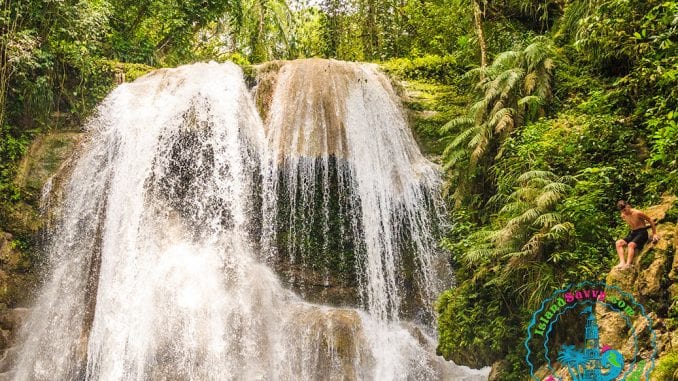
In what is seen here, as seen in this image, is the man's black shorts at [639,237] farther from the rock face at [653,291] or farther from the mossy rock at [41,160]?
the mossy rock at [41,160]

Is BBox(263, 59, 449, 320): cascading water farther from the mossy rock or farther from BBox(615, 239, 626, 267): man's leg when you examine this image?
BBox(615, 239, 626, 267): man's leg

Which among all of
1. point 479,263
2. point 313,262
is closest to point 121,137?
point 313,262

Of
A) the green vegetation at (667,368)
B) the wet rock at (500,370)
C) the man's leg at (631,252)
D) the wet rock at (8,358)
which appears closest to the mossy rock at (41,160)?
the wet rock at (8,358)

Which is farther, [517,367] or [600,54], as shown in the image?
[600,54]

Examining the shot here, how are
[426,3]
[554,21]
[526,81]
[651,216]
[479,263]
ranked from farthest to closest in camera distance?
[426,3] < [554,21] < [526,81] < [479,263] < [651,216]

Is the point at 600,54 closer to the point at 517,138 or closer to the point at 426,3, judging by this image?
the point at 517,138

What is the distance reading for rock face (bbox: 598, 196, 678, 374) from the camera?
4.92 meters

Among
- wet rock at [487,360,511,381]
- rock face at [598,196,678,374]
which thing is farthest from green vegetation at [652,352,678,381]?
wet rock at [487,360,511,381]

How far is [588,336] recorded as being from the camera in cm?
565

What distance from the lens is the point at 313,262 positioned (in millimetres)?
10305

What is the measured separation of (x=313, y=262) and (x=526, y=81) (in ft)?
17.1

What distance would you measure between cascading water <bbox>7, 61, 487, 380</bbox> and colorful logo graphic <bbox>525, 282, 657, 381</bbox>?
2175 millimetres

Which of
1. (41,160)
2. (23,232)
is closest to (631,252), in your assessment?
(23,232)

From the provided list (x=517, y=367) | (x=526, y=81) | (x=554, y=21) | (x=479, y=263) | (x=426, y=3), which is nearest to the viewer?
(x=517, y=367)
